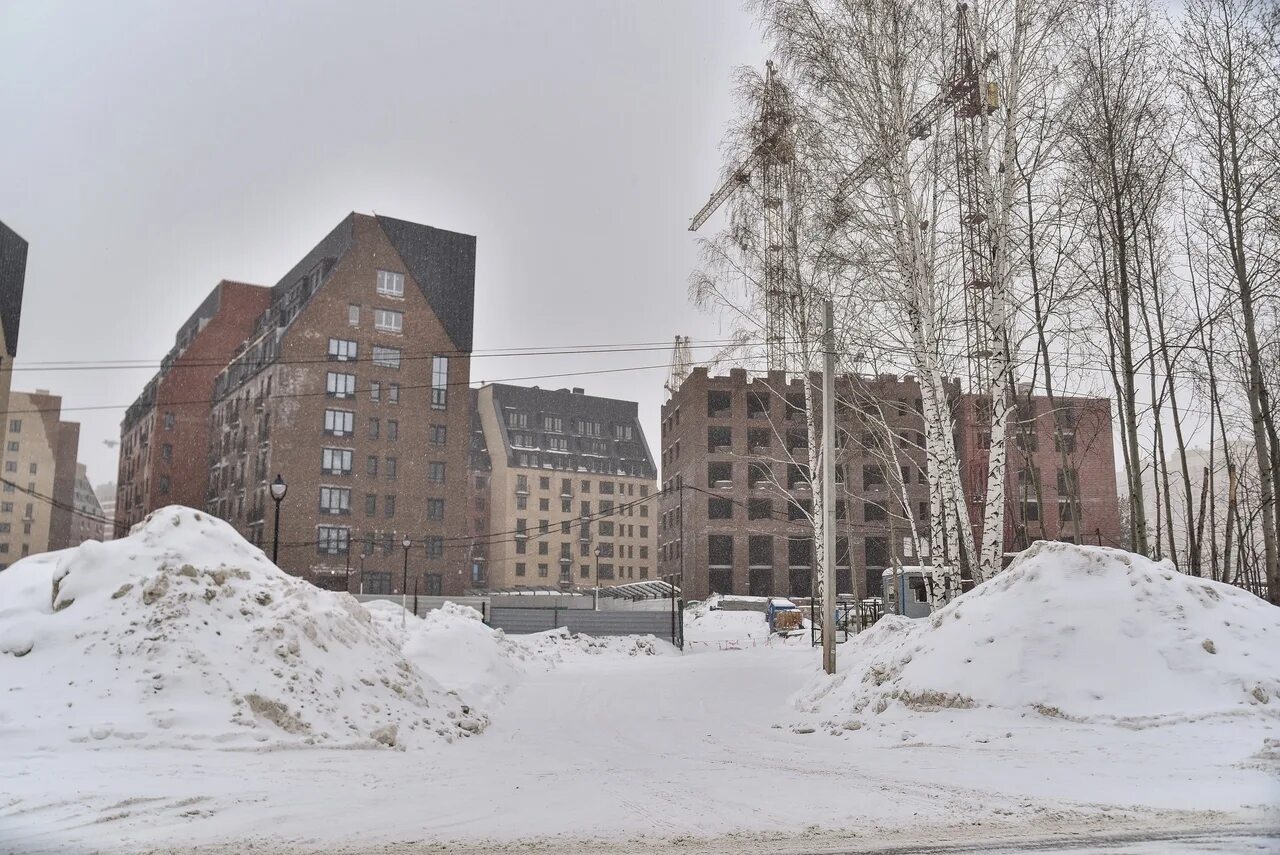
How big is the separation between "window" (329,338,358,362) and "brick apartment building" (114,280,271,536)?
57.1 feet

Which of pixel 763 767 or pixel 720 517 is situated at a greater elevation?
pixel 720 517

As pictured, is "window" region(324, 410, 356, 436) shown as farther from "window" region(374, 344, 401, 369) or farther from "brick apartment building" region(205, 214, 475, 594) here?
"window" region(374, 344, 401, 369)

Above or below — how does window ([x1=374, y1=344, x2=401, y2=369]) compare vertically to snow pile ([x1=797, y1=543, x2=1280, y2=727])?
above

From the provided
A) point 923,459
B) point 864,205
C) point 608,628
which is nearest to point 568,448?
point 923,459

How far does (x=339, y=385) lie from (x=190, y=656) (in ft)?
157

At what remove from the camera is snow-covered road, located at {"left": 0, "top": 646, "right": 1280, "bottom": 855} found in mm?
5895

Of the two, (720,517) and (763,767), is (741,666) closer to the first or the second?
(763,767)

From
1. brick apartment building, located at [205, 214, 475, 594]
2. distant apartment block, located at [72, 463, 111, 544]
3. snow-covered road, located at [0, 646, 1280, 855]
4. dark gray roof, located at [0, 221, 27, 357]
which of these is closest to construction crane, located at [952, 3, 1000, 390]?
snow-covered road, located at [0, 646, 1280, 855]

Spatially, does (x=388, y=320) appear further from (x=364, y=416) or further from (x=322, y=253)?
(x=322, y=253)

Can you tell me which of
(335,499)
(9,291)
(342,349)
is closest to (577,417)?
(342,349)

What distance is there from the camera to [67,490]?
3159 inches

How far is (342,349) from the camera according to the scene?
182 feet

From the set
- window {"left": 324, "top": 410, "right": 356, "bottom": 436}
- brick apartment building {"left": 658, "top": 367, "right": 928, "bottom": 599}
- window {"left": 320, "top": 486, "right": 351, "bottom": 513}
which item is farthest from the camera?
brick apartment building {"left": 658, "top": 367, "right": 928, "bottom": 599}

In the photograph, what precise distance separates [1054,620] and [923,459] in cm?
5507
